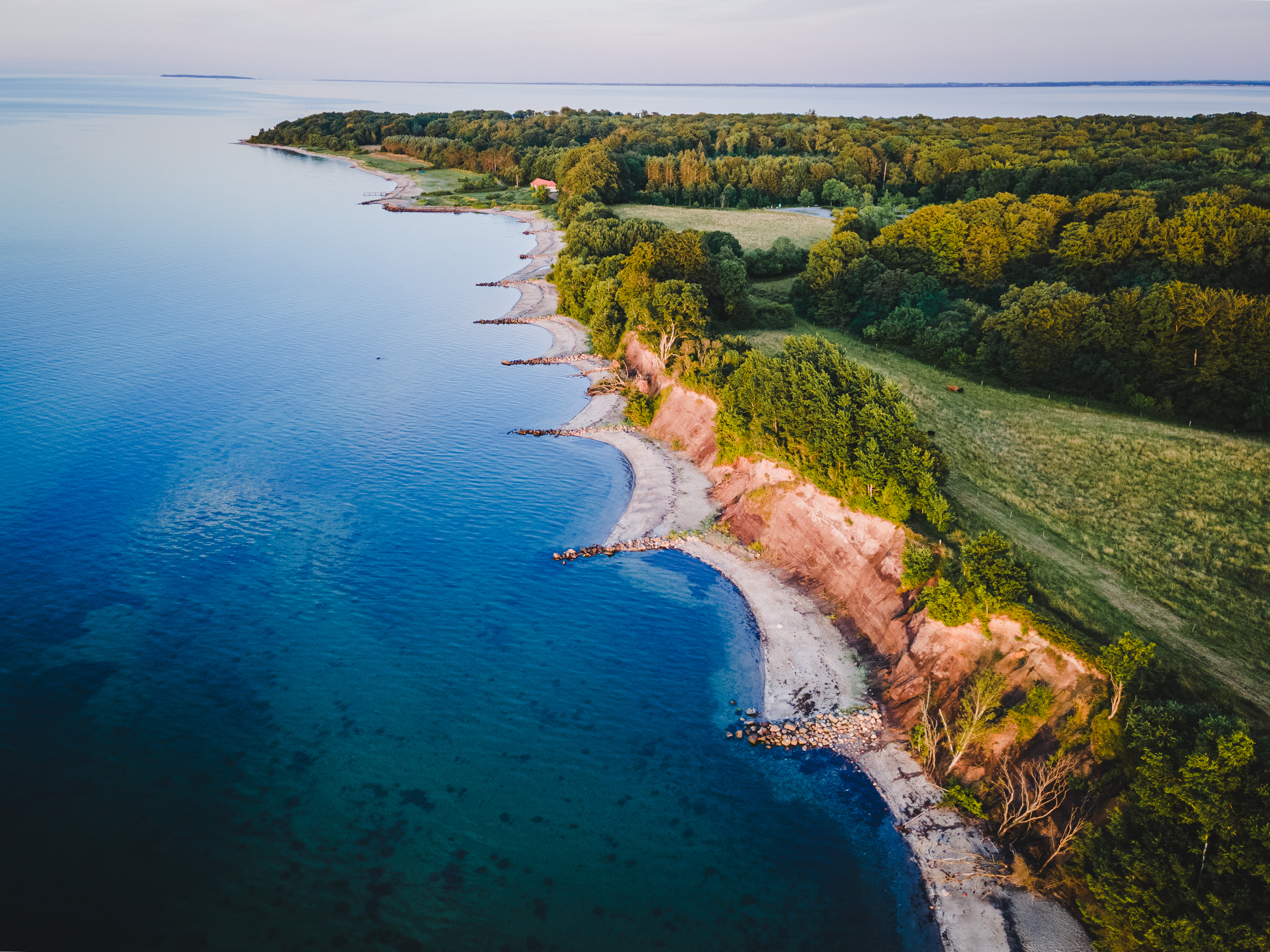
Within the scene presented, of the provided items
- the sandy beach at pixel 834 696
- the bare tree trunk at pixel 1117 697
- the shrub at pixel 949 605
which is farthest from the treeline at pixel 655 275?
the bare tree trunk at pixel 1117 697

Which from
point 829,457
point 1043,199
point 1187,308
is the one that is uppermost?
point 1043,199

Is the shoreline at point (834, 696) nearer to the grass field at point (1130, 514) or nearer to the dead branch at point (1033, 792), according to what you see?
the dead branch at point (1033, 792)

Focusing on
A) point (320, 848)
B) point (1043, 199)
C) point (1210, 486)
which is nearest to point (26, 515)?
point (320, 848)

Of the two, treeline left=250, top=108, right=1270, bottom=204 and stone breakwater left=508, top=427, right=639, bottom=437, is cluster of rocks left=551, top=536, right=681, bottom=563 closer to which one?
stone breakwater left=508, top=427, right=639, bottom=437

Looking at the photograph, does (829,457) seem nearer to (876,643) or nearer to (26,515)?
(876,643)

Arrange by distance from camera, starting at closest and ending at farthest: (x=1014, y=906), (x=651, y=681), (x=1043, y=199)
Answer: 1. (x=1014, y=906)
2. (x=651, y=681)
3. (x=1043, y=199)

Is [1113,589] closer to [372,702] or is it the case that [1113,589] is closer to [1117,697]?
[1117,697]

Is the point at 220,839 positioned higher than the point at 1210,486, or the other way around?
the point at 1210,486

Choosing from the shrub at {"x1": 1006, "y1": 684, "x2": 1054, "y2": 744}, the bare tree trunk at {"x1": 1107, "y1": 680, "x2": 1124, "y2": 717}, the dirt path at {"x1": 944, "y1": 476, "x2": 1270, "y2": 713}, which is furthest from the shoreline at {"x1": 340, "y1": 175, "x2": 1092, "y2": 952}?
the dirt path at {"x1": 944, "y1": 476, "x2": 1270, "y2": 713}
